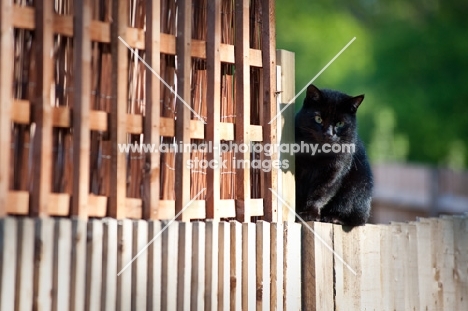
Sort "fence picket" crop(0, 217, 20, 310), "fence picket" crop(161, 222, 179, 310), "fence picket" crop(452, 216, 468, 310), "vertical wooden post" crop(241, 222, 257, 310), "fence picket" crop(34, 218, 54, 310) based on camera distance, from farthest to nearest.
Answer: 1. "fence picket" crop(452, 216, 468, 310)
2. "vertical wooden post" crop(241, 222, 257, 310)
3. "fence picket" crop(161, 222, 179, 310)
4. "fence picket" crop(34, 218, 54, 310)
5. "fence picket" crop(0, 217, 20, 310)

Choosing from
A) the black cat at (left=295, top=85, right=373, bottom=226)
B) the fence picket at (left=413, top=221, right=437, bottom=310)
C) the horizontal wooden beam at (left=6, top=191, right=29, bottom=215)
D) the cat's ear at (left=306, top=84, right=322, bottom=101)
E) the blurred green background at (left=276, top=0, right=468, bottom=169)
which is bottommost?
the fence picket at (left=413, top=221, right=437, bottom=310)

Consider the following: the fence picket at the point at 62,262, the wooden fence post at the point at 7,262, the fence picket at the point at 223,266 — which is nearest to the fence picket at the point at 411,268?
the fence picket at the point at 223,266

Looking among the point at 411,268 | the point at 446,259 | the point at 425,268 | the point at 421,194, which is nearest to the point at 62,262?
the point at 411,268

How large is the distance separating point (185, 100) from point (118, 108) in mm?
459

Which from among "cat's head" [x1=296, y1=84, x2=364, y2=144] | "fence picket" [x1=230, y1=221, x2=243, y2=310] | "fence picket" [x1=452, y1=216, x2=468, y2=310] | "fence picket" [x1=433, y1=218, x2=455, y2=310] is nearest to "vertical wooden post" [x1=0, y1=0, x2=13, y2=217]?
"fence picket" [x1=230, y1=221, x2=243, y2=310]

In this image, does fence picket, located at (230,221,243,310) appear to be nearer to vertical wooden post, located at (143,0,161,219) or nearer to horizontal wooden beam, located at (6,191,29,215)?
vertical wooden post, located at (143,0,161,219)

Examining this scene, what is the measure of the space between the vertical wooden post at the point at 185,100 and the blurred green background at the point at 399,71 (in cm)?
1499

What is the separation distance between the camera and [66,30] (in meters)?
3.40

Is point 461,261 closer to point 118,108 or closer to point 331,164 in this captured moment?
point 331,164

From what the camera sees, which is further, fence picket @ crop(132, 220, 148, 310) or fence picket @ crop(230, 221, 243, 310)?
fence picket @ crop(230, 221, 243, 310)

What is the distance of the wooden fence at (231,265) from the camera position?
3.17 meters

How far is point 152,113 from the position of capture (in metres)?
3.67

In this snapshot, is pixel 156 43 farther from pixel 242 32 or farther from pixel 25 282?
pixel 25 282

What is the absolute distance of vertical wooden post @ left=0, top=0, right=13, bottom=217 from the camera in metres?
3.12
